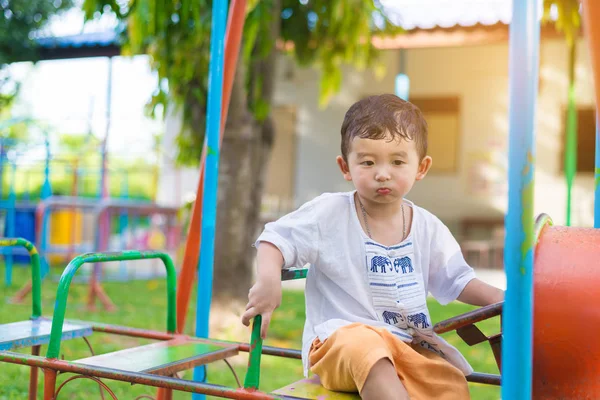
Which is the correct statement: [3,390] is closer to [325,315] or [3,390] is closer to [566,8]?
[325,315]

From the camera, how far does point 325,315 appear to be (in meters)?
1.73

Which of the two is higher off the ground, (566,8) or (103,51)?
(103,51)

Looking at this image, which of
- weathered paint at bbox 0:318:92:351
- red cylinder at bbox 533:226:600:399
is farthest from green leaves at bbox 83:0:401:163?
red cylinder at bbox 533:226:600:399

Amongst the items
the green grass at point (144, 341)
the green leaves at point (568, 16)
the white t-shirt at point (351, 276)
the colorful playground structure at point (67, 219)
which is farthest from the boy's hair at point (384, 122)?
the colorful playground structure at point (67, 219)

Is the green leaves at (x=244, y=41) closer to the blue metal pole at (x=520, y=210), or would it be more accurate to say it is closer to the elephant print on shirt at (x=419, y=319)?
the elephant print on shirt at (x=419, y=319)

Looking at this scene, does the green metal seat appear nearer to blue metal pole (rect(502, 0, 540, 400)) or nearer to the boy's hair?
the boy's hair

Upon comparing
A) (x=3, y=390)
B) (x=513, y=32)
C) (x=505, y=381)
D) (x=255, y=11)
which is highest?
(x=255, y=11)

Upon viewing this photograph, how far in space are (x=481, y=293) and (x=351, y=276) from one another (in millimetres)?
338

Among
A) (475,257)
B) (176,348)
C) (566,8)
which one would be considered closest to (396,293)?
(176,348)

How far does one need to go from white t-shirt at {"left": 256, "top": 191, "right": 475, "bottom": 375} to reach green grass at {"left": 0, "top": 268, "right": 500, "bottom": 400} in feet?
5.89

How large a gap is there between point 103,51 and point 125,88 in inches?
342

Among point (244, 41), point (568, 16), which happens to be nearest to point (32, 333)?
point (244, 41)

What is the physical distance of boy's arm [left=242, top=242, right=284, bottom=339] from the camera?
1467 mm

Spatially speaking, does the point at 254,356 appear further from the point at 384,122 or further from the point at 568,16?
the point at 568,16
